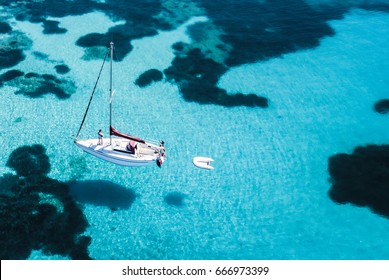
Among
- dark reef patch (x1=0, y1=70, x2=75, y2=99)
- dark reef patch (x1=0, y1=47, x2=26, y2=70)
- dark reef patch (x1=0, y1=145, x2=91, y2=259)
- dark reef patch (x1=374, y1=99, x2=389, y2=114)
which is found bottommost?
dark reef patch (x1=0, y1=145, x2=91, y2=259)

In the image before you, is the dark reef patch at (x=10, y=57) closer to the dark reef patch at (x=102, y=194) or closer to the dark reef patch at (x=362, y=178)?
the dark reef patch at (x=102, y=194)

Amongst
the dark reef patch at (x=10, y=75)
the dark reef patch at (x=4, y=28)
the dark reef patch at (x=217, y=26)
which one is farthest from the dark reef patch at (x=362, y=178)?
the dark reef patch at (x=4, y=28)

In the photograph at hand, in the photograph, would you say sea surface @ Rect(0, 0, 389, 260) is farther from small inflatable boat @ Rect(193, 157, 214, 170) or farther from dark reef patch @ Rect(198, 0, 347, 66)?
small inflatable boat @ Rect(193, 157, 214, 170)

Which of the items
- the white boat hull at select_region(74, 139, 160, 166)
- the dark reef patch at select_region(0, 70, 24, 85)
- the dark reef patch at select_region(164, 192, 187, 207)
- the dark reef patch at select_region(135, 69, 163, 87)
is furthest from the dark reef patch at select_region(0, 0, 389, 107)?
the dark reef patch at select_region(164, 192, 187, 207)

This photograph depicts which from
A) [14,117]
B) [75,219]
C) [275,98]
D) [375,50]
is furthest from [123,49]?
[375,50]

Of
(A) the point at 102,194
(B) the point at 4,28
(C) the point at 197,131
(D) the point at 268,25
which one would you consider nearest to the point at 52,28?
(B) the point at 4,28
